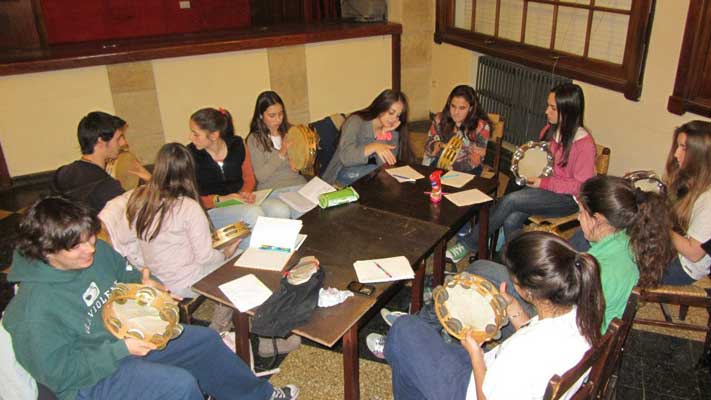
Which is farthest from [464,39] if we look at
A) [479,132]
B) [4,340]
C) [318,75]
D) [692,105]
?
[4,340]

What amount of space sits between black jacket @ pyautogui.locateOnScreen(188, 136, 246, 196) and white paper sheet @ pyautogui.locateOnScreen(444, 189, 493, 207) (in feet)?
4.80

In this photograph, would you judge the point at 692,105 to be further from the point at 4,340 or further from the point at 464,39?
the point at 4,340

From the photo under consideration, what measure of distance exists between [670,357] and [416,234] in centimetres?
158

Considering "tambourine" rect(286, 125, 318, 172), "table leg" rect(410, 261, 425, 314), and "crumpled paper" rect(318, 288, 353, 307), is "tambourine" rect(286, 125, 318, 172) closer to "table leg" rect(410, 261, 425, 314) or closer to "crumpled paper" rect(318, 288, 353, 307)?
"table leg" rect(410, 261, 425, 314)

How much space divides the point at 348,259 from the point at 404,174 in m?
1.15

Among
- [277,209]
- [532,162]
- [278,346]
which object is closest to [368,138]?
[277,209]

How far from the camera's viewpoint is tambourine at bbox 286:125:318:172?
381 cm

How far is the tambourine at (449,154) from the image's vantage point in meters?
3.81

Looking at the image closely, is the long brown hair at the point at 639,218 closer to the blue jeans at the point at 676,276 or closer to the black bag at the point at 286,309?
the blue jeans at the point at 676,276

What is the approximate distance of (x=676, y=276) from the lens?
9.17ft

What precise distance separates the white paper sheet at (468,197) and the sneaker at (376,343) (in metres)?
0.89

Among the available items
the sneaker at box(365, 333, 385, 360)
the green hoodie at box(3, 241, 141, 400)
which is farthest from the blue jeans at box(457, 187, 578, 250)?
the green hoodie at box(3, 241, 141, 400)

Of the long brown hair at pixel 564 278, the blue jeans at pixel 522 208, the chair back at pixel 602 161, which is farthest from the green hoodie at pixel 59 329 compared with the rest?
the chair back at pixel 602 161

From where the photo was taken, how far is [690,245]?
8.58ft
